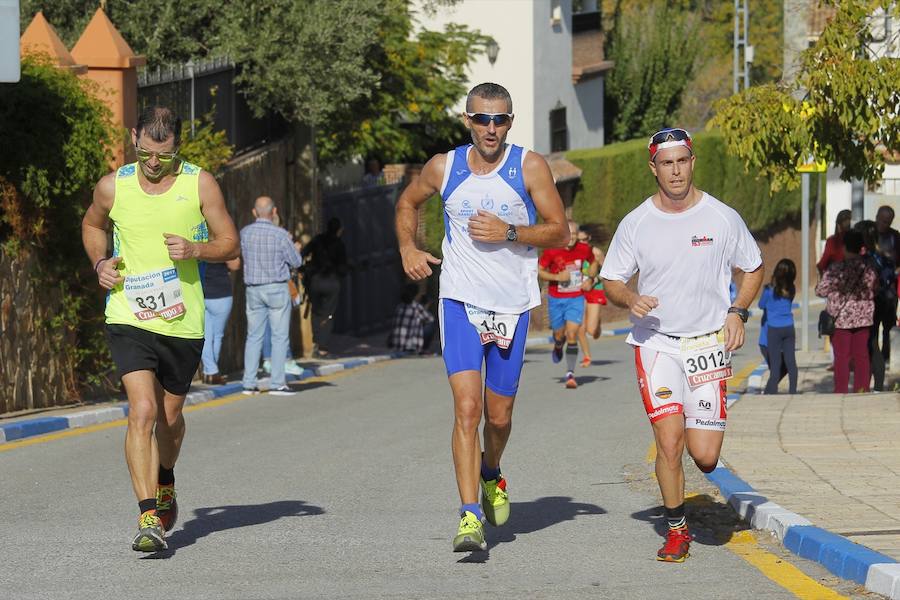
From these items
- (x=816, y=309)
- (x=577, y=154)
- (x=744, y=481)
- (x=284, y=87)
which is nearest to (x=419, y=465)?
(x=744, y=481)

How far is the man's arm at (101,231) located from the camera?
797 centimetres

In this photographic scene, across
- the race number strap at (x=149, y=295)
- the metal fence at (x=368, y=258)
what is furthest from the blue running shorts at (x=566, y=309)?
the race number strap at (x=149, y=295)

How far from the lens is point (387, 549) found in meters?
8.15

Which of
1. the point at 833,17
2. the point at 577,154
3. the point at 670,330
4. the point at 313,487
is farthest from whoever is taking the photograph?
the point at 577,154

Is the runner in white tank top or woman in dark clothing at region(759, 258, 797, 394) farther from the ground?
the runner in white tank top

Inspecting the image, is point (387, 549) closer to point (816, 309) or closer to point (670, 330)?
point (670, 330)

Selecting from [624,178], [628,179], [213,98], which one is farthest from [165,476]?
[628,179]

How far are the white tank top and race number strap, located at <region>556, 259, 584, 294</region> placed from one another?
442 inches

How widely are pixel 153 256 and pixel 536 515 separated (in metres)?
2.68

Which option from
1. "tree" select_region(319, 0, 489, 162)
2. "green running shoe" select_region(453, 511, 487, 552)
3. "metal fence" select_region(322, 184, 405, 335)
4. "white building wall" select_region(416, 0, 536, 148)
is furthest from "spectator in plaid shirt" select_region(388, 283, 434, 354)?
"green running shoe" select_region(453, 511, 487, 552)

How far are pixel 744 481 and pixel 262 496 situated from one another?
9.33ft

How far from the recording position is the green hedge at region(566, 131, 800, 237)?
37.5 meters

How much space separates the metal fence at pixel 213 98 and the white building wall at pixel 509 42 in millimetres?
13543

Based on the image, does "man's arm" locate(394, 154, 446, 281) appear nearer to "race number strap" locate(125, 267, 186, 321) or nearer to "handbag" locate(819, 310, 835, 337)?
"race number strap" locate(125, 267, 186, 321)
